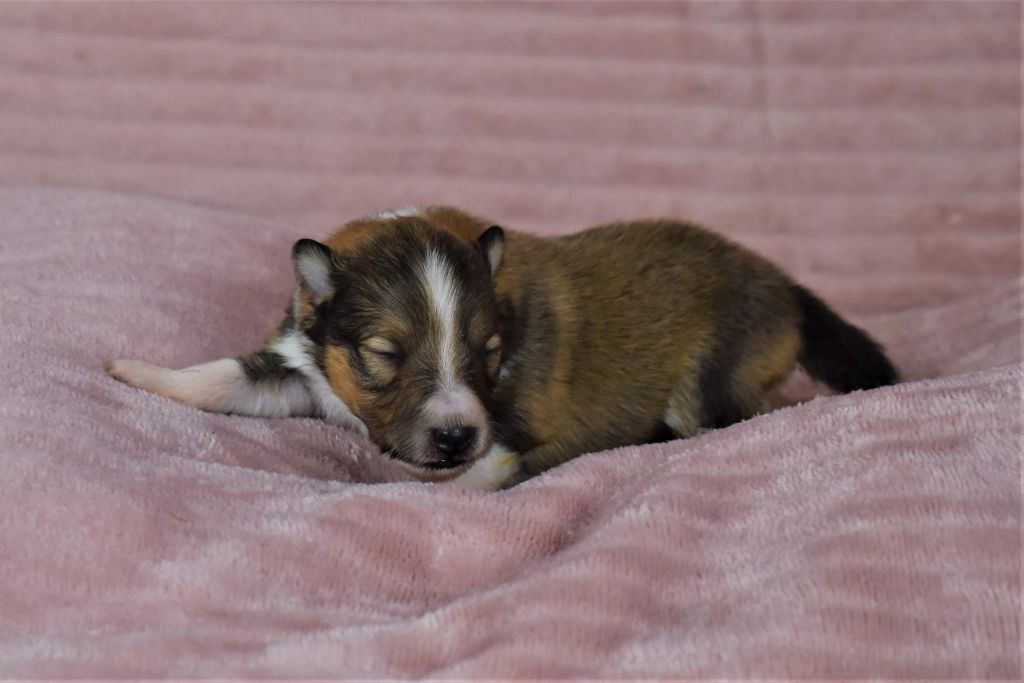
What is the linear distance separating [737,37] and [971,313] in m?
1.31

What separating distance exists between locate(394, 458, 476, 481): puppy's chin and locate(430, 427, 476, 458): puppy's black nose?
0.23ft

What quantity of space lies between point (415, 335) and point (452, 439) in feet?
0.79

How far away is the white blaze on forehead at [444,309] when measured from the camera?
95.9 inches

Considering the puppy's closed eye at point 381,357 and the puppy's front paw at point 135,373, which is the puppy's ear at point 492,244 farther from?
the puppy's front paw at point 135,373

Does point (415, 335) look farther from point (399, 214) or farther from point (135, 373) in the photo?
point (135, 373)

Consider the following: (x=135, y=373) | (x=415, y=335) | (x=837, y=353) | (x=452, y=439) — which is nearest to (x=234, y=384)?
(x=135, y=373)

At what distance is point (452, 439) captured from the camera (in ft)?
7.80

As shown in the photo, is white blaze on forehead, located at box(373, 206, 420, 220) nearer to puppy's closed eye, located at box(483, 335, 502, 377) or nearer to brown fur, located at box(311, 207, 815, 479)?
brown fur, located at box(311, 207, 815, 479)

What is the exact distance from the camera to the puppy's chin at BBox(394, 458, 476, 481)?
97.0 inches

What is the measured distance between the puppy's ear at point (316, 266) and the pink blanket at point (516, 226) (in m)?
0.33

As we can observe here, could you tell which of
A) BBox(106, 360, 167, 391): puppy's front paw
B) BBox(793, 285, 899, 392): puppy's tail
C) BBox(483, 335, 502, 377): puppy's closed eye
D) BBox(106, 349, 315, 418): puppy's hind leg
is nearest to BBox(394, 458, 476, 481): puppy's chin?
BBox(483, 335, 502, 377): puppy's closed eye

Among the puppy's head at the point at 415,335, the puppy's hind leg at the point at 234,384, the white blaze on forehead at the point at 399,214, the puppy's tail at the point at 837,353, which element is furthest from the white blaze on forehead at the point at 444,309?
the puppy's tail at the point at 837,353

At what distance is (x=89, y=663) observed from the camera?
1.66 m

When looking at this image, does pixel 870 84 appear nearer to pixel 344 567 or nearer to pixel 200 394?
pixel 200 394
